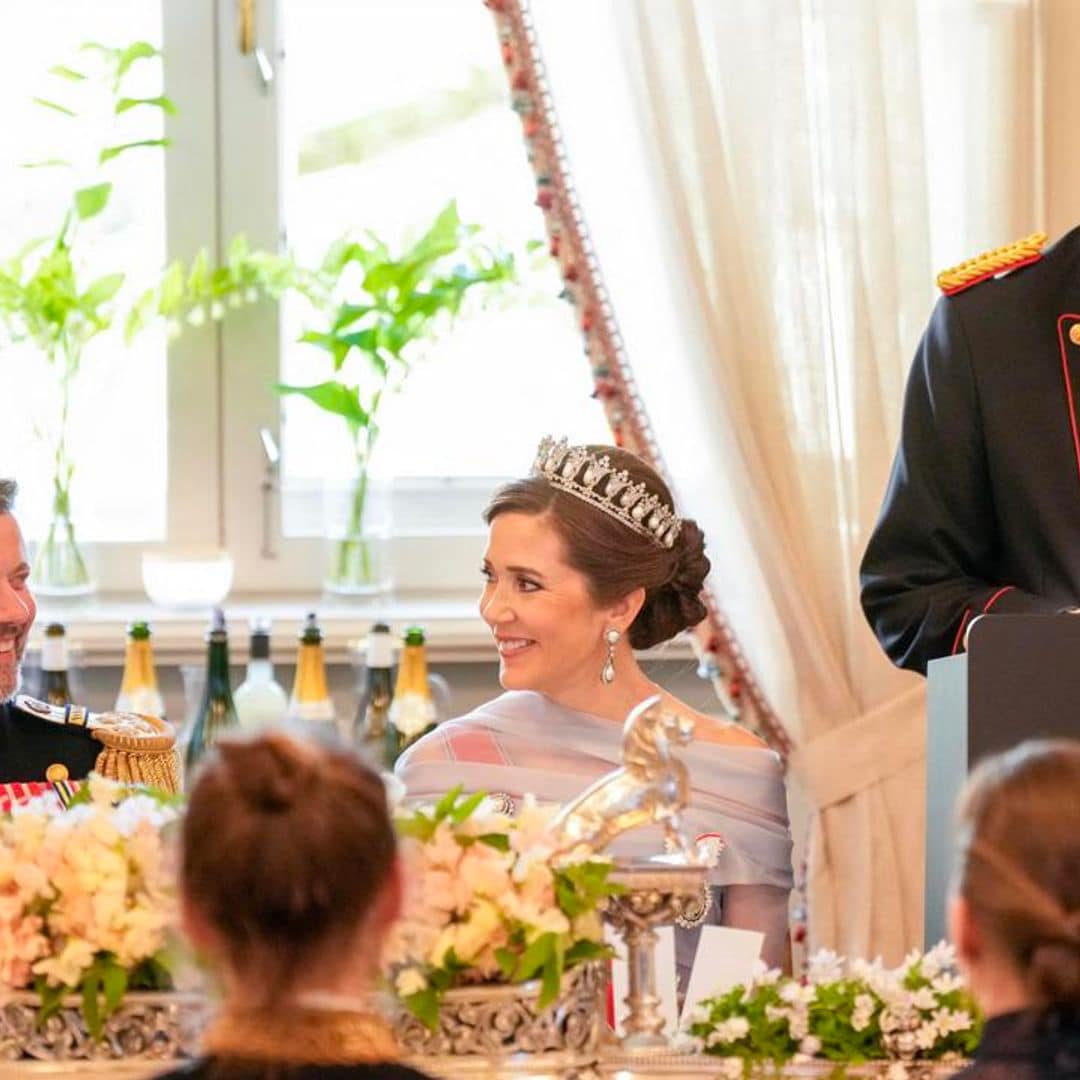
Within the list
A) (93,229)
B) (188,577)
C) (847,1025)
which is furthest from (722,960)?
(93,229)

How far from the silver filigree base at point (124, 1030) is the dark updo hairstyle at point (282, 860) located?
313 mm

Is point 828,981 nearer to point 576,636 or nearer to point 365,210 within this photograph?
point 576,636

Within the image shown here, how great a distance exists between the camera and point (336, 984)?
1.28 m

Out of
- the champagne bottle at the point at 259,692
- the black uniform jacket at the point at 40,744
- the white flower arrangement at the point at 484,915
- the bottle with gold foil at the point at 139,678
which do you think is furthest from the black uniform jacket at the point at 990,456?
the bottle with gold foil at the point at 139,678

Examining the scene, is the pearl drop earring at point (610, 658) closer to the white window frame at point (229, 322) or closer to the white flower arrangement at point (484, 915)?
the white window frame at point (229, 322)

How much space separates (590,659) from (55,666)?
35.2 inches

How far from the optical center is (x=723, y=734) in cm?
295

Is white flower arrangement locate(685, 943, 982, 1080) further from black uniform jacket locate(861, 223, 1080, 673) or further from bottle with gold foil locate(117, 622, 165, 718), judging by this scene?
bottle with gold foil locate(117, 622, 165, 718)

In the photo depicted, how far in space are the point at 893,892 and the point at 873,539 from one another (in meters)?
1.13

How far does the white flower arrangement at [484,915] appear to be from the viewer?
5.13 ft

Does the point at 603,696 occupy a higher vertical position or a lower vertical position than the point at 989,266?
lower

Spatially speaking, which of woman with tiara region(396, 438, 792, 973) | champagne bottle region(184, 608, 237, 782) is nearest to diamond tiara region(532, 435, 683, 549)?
woman with tiara region(396, 438, 792, 973)

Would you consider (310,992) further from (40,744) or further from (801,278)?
(801,278)

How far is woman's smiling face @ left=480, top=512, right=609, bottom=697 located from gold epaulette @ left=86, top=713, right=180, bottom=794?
0.45 m
